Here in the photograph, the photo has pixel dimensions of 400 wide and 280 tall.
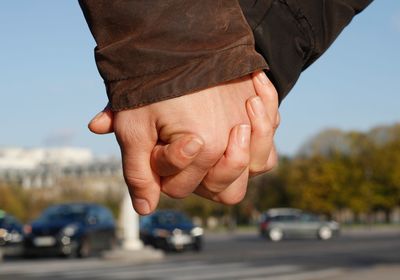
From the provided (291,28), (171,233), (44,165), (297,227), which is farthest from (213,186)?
(44,165)

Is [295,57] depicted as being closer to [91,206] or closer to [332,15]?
[332,15]

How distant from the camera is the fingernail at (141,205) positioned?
1408mm

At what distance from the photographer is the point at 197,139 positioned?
1287mm

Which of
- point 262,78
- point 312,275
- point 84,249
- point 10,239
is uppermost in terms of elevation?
point 262,78

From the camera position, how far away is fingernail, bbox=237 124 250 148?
136cm

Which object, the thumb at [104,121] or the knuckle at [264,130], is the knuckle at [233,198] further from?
the thumb at [104,121]

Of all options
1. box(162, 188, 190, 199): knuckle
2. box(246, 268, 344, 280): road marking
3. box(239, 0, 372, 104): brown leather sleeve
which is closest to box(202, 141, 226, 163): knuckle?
box(162, 188, 190, 199): knuckle

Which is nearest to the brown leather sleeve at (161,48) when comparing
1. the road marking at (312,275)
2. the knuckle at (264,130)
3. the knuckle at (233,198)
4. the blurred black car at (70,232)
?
the knuckle at (264,130)

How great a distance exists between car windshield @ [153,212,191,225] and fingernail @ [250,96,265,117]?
896 inches

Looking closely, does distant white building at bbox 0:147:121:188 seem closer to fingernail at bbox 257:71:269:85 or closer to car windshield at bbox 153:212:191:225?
car windshield at bbox 153:212:191:225

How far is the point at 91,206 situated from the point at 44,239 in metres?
1.89

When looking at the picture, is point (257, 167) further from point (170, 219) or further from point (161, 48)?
point (170, 219)

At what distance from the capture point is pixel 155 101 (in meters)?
1.31

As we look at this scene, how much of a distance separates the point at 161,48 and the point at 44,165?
10941cm
